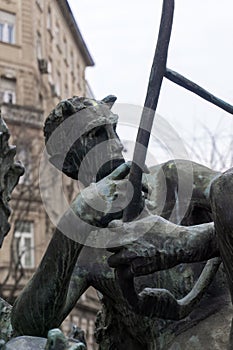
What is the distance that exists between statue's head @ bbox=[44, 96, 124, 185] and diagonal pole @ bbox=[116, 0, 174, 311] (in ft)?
1.54

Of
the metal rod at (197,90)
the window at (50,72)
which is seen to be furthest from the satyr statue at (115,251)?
the window at (50,72)

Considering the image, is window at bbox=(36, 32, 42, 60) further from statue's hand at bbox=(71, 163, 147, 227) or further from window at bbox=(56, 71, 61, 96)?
statue's hand at bbox=(71, 163, 147, 227)

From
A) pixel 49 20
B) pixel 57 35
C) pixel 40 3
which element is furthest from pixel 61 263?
pixel 57 35

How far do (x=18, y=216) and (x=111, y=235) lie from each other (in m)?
14.6

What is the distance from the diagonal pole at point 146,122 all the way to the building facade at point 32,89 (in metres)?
13.1

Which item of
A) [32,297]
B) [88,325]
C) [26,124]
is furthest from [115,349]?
[88,325]

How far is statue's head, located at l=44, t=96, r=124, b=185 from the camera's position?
243 centimetres

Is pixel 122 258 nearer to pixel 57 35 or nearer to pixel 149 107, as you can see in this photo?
pixel 149 107

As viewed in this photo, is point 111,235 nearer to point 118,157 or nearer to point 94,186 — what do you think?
point 94,186

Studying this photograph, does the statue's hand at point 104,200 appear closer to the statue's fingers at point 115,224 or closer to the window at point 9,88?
the statue's fingers at point 115,224

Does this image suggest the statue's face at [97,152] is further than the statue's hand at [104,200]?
Yes

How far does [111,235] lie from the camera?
76.9 inches

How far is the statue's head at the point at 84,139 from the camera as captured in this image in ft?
7.96

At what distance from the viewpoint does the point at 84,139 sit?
2.44 m
